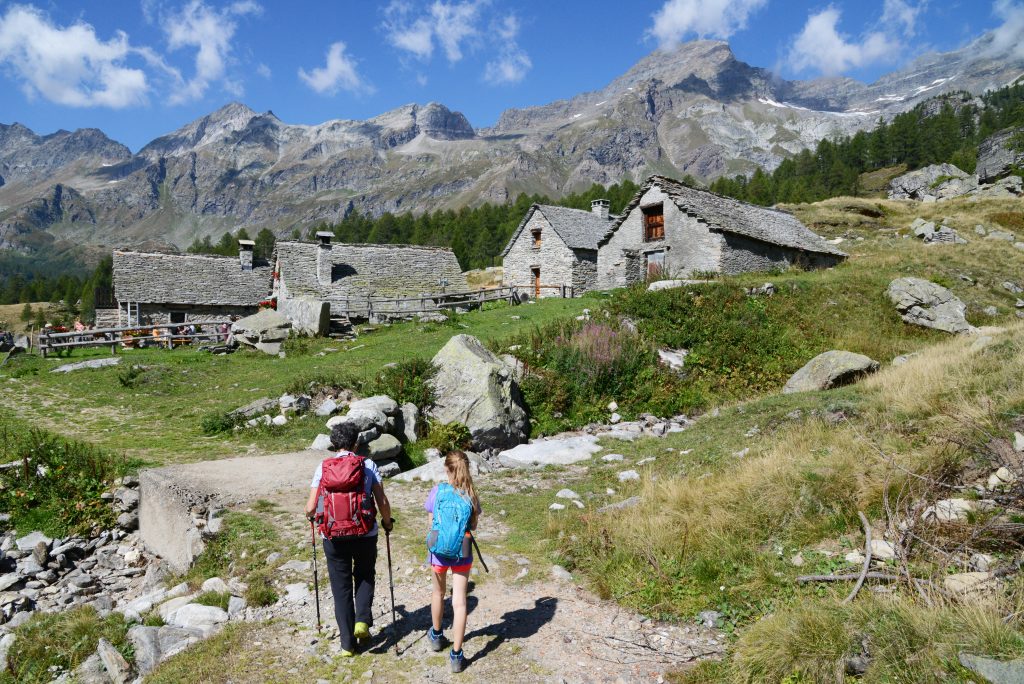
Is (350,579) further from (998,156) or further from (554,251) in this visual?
(998,156)

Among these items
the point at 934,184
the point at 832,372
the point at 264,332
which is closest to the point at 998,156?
the point at 934,184

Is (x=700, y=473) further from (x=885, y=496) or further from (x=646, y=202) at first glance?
(x=646, y=202)

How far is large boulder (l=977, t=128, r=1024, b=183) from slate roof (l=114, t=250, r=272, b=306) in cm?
8474

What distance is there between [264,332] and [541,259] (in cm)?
2511

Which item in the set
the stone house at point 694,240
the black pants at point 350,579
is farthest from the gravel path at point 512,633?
the stone house at point 694,240

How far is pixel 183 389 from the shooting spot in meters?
18.2

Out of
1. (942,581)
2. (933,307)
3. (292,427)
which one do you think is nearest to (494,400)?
(292,427)

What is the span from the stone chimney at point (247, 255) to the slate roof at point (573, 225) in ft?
66.6

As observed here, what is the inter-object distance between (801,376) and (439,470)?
10.1 meters

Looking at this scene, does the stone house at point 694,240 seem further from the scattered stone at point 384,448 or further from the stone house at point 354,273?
the scattered stone at point 384,448

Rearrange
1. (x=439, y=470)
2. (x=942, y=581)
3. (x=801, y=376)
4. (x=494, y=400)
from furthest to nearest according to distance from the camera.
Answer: (x=801, y=376)
(x=494, y=400)
(x=439, y=470)
(x=942, y=581)

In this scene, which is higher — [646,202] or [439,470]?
[646,202]

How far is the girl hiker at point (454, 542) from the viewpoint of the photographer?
207 inches

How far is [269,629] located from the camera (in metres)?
5.95
